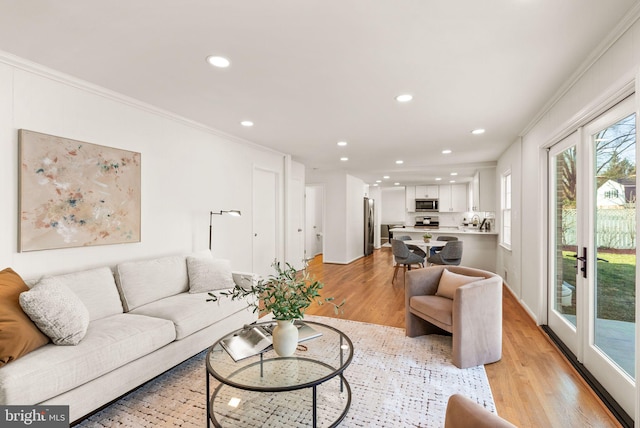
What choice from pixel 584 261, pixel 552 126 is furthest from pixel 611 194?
pixel 552 126

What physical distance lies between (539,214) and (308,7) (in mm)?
3296

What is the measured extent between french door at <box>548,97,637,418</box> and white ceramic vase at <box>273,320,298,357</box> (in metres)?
2.09

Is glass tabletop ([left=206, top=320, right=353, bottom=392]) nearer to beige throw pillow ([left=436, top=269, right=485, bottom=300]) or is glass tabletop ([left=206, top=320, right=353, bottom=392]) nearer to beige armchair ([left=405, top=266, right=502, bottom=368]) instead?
beige armchair ([left=405, top=266, right=502, bottom=368])

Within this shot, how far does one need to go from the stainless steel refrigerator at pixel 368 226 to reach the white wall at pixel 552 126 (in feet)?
14.2

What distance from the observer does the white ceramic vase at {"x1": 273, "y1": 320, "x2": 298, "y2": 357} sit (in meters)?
1.95

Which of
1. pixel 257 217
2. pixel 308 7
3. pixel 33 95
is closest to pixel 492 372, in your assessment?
pixel 308 7

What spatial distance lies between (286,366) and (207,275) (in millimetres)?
1669

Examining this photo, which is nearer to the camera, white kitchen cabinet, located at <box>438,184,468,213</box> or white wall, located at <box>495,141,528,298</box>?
white wall, located at <box>495,141,528,298</box>

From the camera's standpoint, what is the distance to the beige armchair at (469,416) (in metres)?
0.91

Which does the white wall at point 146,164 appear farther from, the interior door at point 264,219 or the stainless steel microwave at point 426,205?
the stainless steel microwave at point 426,205

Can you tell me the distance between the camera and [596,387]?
223 centimetres

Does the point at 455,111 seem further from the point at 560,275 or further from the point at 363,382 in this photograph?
the point at 363,382

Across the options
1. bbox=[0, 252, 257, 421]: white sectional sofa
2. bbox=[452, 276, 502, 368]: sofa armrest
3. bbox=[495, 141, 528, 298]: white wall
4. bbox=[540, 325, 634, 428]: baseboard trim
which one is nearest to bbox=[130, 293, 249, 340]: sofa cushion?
bbox=[0, 252, 257, 421]: white sectional sofa

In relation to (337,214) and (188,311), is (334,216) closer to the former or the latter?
(337,214)
